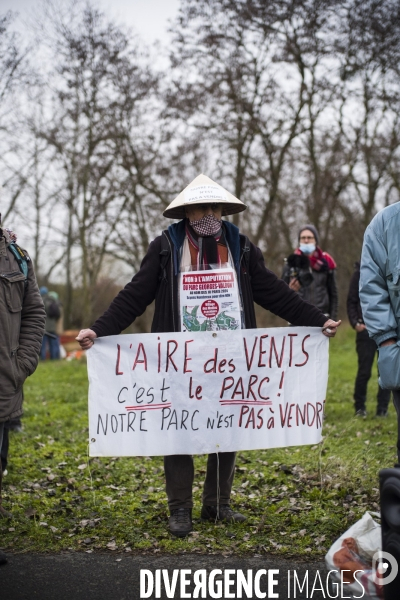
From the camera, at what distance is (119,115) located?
22594 mm

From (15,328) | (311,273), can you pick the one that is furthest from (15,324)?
(311,273)

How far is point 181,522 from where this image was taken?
5.04m

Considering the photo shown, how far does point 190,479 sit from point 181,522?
30cm

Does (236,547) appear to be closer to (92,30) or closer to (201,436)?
(201,436)

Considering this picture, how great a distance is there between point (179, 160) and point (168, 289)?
18594 millimetres

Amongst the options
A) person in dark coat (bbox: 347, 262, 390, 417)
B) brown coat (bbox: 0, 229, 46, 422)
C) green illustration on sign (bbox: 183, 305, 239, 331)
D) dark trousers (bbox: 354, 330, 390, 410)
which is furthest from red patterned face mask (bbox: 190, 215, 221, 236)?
dark trousers (bbox: 354, 330, 390, 410)

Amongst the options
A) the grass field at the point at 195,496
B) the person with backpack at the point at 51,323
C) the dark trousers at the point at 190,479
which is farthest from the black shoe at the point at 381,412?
the person with backpack at the point at 51,323

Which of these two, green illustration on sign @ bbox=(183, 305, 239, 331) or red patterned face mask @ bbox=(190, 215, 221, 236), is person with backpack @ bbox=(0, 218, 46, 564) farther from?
red patterned face mask @ bbox=(190, 215, 221, 236)

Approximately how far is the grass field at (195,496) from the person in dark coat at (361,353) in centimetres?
40

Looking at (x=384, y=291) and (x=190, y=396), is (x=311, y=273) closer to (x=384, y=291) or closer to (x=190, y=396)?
(x=190, y=396)

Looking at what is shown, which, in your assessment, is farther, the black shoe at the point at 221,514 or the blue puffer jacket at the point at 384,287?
the black shoe at the point at 221,514

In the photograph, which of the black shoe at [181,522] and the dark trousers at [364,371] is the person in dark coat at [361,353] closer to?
the dark trousers at [364,371]

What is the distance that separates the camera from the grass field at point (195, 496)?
4918 mm

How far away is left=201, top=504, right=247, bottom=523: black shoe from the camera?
5273 mm
